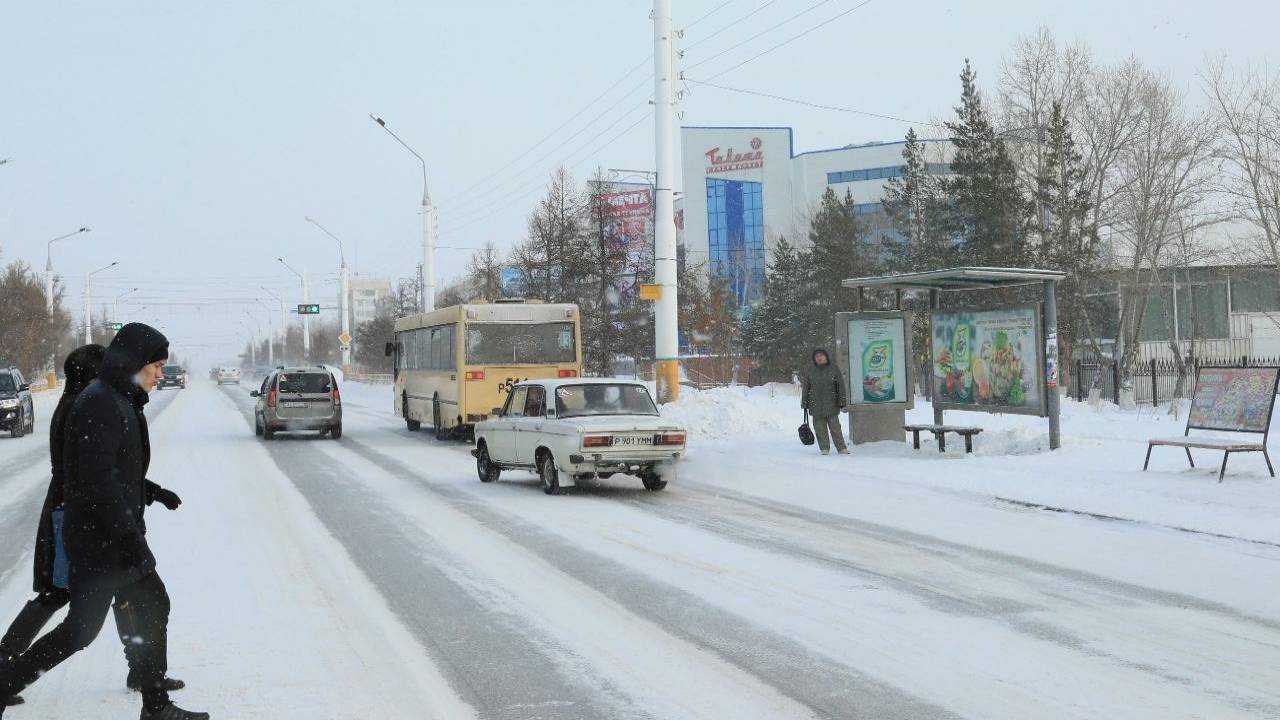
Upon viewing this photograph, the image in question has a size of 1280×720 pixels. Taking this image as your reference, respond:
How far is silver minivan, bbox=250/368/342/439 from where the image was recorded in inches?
1091

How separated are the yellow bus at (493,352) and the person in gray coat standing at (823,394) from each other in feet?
25.2

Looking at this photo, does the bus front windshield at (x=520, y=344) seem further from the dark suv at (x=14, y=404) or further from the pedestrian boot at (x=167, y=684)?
the pedestrian boot at (x=167, y=684)

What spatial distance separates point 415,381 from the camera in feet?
99.2

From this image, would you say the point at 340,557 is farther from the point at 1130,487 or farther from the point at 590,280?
the point at 590,280

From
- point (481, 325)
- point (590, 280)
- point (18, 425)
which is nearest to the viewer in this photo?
point (481, 325)

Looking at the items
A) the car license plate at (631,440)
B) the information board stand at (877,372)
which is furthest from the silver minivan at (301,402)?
the car license plate at (631,440)

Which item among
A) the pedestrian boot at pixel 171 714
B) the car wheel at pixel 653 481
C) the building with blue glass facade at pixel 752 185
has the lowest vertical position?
the pedestrian boot at pixel 171 714

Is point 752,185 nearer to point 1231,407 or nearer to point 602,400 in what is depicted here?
point 602,400

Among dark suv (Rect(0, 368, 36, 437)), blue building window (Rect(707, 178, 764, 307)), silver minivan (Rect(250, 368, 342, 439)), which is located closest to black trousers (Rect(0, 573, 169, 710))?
silver minivan (Rect(250, 368, 342, 439))

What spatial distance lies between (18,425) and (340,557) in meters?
23.7

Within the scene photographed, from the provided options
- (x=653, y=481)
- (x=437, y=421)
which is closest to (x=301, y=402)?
(x=437, y=421)

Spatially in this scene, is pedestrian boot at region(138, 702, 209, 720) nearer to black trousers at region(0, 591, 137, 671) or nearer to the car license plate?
black trousers at region(0, 591, 137, 671)

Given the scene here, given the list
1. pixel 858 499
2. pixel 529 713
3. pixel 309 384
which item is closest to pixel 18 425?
pixel 309 384

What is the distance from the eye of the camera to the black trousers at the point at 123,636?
204 inches
